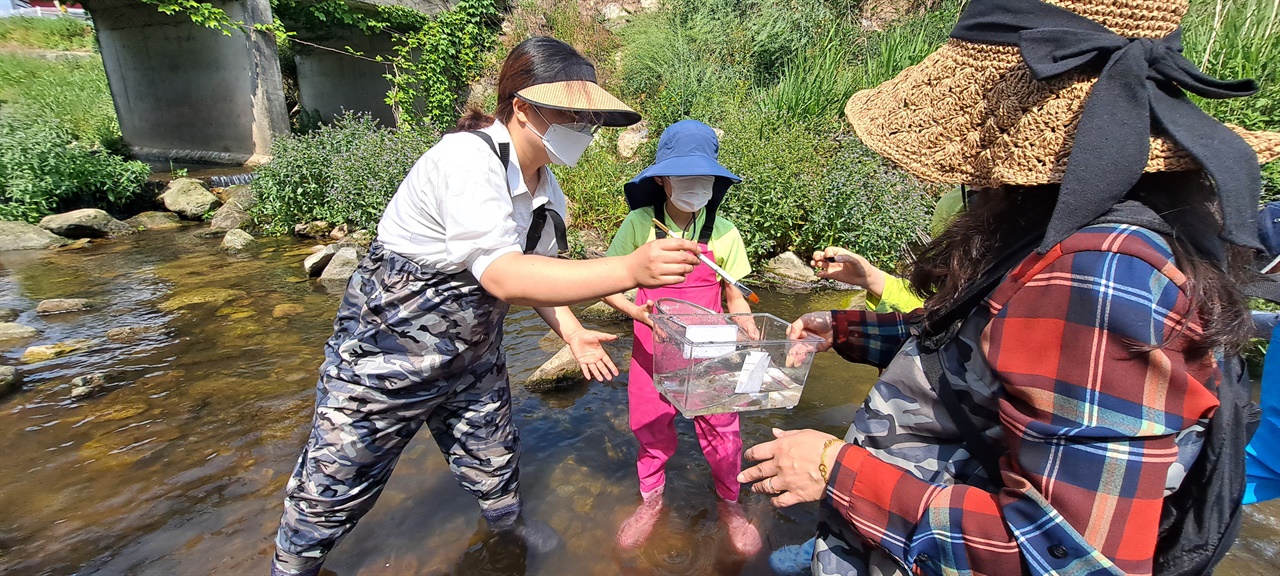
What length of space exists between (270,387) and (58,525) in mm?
1411

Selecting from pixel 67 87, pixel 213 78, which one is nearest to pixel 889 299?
pixel 213 78

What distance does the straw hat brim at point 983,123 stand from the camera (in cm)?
103

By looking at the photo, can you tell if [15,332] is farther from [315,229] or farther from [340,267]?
[315,229]

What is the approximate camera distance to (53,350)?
470 centimetres

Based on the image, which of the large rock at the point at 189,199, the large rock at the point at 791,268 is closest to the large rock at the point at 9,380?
the large rock at the point at 791,268

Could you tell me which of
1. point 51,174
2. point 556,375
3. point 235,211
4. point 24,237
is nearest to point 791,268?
point 556,375

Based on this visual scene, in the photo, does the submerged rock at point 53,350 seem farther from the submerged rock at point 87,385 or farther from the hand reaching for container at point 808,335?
the hand reaching for container at point 808,335

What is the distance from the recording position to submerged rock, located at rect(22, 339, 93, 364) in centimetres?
459

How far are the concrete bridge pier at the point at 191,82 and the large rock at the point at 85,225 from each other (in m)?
3.54

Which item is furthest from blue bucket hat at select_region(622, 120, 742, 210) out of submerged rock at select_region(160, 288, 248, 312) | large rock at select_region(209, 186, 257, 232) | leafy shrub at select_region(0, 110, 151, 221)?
leafy shrub at select_region(0, 110, 151, 221)

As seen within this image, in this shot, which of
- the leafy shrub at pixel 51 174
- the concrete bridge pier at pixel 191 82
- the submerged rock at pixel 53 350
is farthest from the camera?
the concrete bridge pier at pixel 191 82

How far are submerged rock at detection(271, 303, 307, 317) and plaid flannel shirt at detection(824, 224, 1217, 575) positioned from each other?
5.90 meters

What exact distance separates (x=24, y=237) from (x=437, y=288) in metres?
9.64

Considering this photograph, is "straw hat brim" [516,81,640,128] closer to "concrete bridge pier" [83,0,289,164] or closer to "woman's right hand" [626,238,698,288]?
"woman's right hand" [626,238,698,288]
